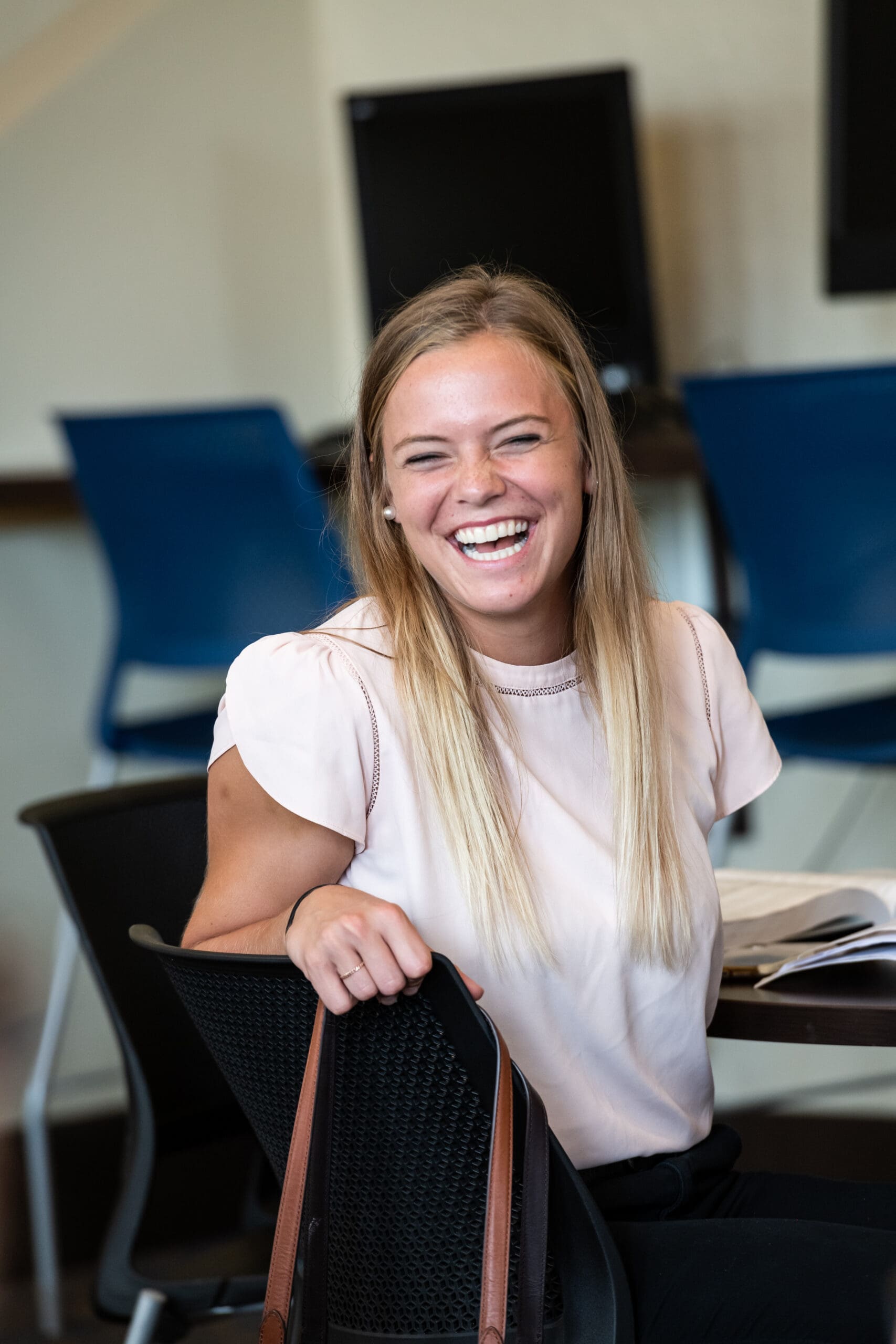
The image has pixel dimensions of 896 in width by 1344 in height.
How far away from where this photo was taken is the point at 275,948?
3.53 feet

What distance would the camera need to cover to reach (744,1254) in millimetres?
1058

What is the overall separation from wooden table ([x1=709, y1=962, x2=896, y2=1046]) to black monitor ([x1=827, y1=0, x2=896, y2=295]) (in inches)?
79.8

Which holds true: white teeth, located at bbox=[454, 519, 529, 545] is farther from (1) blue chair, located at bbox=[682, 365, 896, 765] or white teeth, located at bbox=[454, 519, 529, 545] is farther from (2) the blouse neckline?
(1) blue chair, located at bbox=[682, 365, 896, 765]

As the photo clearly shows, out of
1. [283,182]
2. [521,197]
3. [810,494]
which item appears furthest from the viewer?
[283,182]

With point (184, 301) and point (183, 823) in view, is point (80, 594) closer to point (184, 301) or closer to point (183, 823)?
point (184, 301)

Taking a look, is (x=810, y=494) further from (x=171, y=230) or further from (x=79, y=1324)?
(x=171, y=230)

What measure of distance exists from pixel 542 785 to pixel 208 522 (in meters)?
1.50

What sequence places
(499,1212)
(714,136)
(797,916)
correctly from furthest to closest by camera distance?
(714,136)
(797,916)
(499,1212)

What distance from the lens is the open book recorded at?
1298 mm

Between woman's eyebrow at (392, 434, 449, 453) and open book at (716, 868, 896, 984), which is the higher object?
woman's eyebrow at (392, 434, 449, 453)

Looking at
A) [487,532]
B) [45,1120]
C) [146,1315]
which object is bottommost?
[45,1120]

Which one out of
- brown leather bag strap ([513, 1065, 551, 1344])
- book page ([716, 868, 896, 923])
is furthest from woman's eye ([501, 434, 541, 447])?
brown leather bag strap ([513, 1065, 551, 1344])

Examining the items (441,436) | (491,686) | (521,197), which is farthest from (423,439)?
(521,197)

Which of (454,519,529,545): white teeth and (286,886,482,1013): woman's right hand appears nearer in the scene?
(286,886,482,1013): woman's right hand
